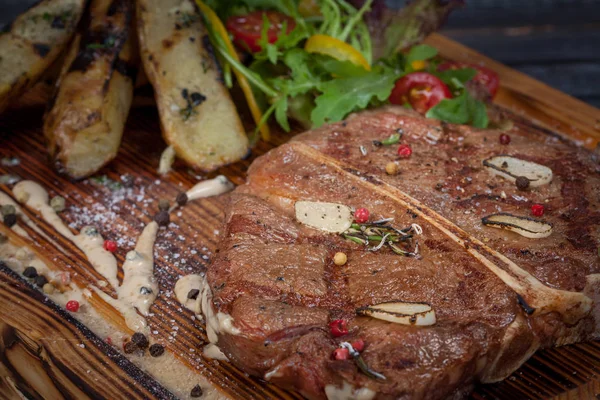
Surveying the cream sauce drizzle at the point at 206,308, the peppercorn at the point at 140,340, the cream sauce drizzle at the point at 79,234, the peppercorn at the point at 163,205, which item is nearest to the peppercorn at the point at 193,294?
→ the cream sauce drizzle at the point at 206,308

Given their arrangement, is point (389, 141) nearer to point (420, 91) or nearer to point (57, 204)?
point (420, 91)

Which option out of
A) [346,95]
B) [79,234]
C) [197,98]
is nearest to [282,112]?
[346,95]

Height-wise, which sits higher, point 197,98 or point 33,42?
point 33,42

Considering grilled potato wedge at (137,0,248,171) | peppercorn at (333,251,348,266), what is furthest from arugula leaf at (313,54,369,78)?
peppercorn at (333,251,348,266)

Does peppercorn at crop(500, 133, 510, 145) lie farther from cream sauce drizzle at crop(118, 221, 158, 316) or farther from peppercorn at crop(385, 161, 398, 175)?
cream sauce drizzle at crop(118, 221, 158, 316)

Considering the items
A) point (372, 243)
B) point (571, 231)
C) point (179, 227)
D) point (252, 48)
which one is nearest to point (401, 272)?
point (372, 243)

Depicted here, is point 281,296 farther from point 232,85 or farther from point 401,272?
point 232,85

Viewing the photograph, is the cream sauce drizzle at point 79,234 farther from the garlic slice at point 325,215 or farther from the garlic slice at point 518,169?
the garlic slice at point 518,169
